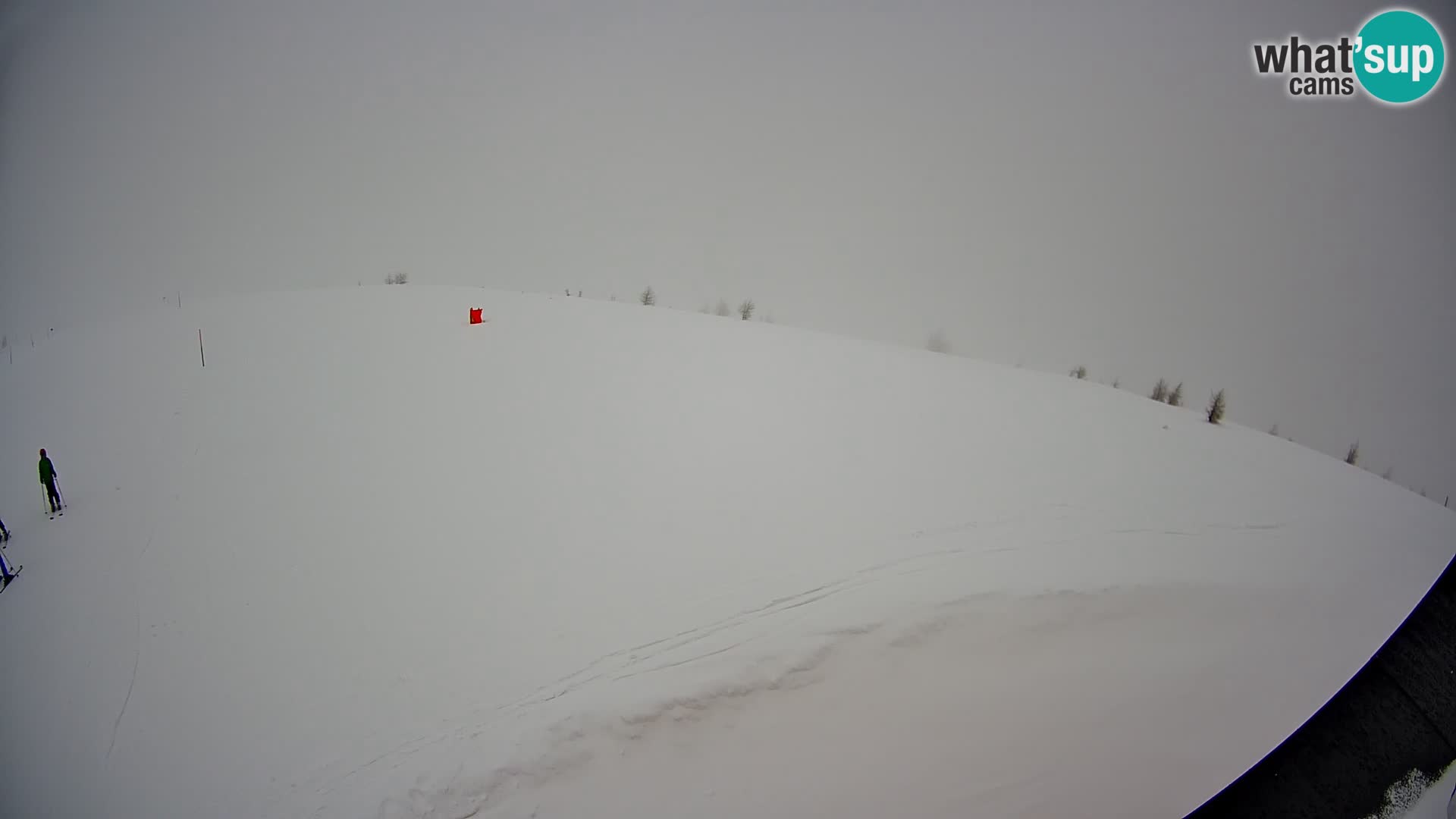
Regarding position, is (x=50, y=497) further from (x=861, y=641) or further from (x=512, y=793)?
(x=861, y=641)

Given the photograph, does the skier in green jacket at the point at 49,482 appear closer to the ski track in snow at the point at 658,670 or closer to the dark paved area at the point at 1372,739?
the ski track in snow at the point at 658,670

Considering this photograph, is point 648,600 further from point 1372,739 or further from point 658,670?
point 1372,739

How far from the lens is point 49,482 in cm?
241

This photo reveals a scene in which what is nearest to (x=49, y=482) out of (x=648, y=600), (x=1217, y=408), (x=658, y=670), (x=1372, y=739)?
(x=658, y=670)

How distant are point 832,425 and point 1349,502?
14.1 ft

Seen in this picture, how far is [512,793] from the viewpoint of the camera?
120 inches

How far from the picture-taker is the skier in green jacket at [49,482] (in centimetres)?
233

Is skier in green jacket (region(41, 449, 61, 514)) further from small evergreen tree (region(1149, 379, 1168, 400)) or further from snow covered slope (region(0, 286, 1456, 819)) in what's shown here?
small evergreen tree (region(1149, 379, 1168, 400))

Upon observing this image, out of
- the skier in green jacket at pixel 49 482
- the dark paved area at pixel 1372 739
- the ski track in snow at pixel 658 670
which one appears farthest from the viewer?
the ski track in snow at pixel 658 670

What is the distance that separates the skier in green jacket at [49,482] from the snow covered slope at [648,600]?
0.22ft

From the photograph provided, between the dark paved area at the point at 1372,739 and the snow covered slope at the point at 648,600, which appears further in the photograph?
the snow covered slope at the point at 648,600

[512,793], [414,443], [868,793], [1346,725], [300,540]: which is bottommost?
[512,793]

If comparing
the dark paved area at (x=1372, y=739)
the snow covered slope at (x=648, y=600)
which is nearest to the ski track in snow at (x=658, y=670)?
the snow covered slope at (x=648, y=600)

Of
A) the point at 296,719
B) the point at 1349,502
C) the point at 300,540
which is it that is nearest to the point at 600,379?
the point at 300,540
